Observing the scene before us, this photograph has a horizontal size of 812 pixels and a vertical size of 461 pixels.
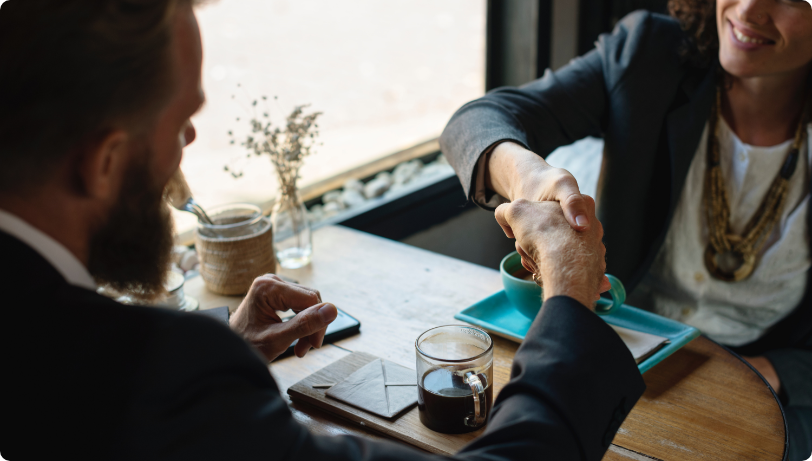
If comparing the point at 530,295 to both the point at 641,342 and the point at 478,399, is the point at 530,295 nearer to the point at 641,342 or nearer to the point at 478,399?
the point at 641,342

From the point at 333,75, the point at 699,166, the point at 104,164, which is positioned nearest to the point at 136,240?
the point at 104,164

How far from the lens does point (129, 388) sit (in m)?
0.53

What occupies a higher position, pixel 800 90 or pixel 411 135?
pixel 800 90

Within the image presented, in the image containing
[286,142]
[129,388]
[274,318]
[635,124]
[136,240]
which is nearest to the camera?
[129,388]

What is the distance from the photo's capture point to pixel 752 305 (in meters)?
1.57

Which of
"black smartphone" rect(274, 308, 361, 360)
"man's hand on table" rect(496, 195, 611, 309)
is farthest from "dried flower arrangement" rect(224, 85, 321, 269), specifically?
"man's hand on table" rect(496, 195, 611, 309)

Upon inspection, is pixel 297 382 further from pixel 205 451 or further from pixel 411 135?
pixel 411 135

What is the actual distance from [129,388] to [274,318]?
51 centimetres

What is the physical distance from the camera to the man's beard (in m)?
0.63

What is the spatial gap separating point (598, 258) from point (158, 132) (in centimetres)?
57

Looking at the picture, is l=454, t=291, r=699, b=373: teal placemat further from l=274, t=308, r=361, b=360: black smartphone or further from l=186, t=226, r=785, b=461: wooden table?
l=274, t=308, r=361, b=360: black smartphone

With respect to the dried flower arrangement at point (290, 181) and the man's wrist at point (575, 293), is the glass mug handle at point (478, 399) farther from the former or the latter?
the dried flower arrangement at point (290, 181)

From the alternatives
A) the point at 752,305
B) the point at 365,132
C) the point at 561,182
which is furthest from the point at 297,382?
the point at 365,132

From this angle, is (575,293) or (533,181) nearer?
(575,293)
